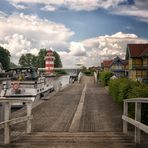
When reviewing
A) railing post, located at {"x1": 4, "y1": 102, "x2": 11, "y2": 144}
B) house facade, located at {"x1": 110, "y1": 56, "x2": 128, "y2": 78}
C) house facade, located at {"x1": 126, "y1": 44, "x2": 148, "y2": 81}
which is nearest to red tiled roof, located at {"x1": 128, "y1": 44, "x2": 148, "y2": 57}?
house facade, located at {"x1": 126, "y1": 44, "x2": 148, "y2": 81}

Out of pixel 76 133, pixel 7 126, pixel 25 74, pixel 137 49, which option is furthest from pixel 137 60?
pixel 7 126

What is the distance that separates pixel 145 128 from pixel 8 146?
3.57 metres

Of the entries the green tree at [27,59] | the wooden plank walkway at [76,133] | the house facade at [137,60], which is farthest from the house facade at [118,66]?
the green tree at [27,59]

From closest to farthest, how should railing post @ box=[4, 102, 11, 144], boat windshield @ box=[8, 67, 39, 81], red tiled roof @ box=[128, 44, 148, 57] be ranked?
1. railing post @ box=[4, 102, 11, 144]
2. boat windshield @ box=[8, 67, 39, 81]
3. red tiled roof @ box=[128, 44, 148, 57]

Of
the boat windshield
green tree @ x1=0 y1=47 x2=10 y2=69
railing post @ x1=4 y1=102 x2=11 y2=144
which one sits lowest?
railing post @ x1=4 y1=102 x2=11 y2=144

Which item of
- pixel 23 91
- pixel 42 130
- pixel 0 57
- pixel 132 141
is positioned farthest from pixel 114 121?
pixel 0 57

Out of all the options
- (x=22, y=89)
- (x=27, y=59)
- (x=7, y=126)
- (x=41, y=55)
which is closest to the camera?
(x=7, y=126)

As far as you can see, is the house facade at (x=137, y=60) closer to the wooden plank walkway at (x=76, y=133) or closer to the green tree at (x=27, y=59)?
the wooden plank walkway at (x=76, y=133)

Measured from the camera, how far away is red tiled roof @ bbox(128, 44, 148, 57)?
59.8m

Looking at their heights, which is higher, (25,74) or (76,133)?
(25,74)

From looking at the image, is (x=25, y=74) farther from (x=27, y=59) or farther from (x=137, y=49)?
(x=27, y=59)

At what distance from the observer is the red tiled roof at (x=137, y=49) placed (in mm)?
59844

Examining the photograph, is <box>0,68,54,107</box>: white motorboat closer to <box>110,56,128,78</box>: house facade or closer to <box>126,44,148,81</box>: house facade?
<box>126,44,148,81</box>: house facade

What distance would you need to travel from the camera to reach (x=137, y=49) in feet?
199
